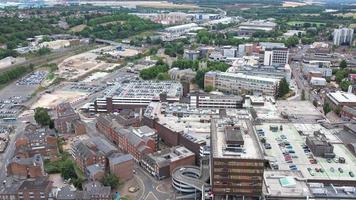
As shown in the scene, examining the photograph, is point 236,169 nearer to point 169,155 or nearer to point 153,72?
point 169,155

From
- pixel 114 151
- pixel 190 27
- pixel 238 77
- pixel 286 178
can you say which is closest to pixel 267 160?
pixel 286 178

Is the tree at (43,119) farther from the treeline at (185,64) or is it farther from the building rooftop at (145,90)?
the treeline at (185,64)

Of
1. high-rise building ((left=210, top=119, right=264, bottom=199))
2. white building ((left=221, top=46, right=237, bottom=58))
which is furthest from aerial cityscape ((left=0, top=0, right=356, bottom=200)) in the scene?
white building ((left=221, top=46, right=237, bottom=58))

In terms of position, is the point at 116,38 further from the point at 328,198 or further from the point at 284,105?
the point at 328,198

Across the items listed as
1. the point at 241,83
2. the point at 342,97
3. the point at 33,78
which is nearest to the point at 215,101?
the point at 241,83

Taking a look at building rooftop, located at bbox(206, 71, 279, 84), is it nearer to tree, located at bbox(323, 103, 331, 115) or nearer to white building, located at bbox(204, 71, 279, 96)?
white building, located at bbox(204, 71, 279, 96)
